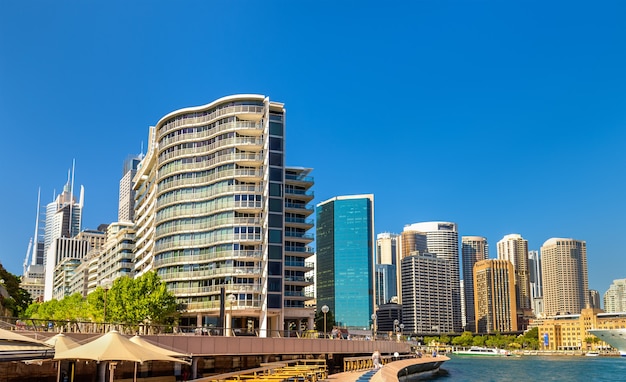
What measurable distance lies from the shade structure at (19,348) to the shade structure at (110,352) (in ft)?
2.35

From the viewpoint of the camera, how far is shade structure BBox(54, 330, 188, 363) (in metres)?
22.3

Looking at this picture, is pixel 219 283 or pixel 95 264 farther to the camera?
pixel 95 264

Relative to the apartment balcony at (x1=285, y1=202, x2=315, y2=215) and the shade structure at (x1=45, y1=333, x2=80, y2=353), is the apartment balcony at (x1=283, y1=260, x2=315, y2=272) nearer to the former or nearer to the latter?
the apartment balcony at (x1=285, y1=202, x2=315, y2=215)

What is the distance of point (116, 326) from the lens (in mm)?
42469

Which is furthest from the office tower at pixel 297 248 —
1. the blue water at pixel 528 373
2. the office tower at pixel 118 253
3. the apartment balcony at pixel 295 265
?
the office tower at pixel 118 253

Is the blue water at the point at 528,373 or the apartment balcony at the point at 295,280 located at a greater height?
the apartment balcony at the point at 295,280

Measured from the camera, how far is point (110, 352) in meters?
22.5

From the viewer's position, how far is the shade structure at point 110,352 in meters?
22.3

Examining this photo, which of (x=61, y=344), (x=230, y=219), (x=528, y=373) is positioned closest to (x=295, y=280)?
(x=230, y=219)

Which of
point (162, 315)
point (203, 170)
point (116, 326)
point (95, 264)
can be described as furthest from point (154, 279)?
point (95, 264)

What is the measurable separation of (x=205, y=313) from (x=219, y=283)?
4934mm

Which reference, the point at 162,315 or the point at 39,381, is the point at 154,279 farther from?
the point at 39,381

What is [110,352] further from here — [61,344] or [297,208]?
[297,208]

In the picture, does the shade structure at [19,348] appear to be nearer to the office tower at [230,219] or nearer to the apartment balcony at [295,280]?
the office tower at [230,219]
